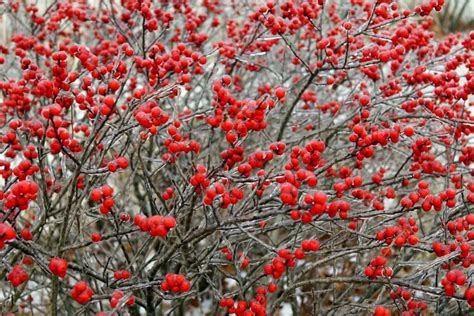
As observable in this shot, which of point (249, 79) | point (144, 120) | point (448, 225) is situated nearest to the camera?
point (144, 120)

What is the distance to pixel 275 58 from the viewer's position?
20.2 ft

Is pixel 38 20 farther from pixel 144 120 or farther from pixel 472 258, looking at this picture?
pixel 472 258

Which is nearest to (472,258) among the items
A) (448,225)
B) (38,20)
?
(448,225)

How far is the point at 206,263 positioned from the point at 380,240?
86 cm

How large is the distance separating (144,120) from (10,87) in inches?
51.4

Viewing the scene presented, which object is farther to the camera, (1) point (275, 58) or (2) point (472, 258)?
(1) point (275, 58)

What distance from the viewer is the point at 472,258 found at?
2.21m

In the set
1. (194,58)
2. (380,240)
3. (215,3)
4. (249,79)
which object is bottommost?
(380,240)

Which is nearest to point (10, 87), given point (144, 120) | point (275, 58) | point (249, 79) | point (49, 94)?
point (49, 94)

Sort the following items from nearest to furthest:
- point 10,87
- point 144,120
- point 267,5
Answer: point 144,120, point 10,87, point 267,5

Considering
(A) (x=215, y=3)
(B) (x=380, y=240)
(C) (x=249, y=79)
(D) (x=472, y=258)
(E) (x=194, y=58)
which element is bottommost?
(D) (x=472, y=258)

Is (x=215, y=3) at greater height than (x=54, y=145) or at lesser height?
greater

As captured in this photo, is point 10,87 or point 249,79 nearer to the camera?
point 10,87

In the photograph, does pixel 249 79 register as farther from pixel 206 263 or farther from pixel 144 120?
pixel 144 120
